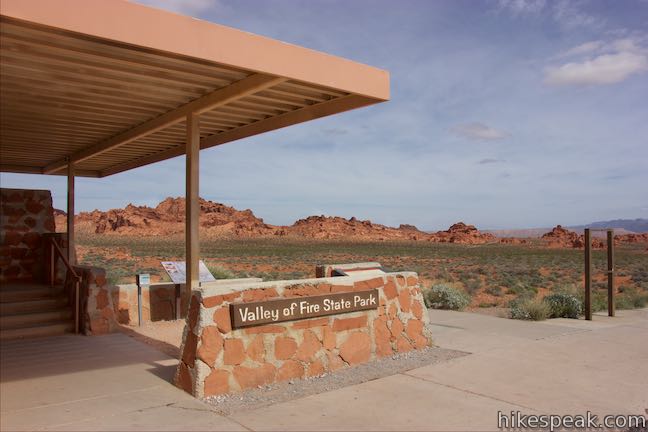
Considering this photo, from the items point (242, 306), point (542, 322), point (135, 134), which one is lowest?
point (542, 322)

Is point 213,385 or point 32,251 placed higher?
point 32,251

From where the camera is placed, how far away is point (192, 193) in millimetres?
8047

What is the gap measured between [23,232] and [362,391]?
9.38 meters

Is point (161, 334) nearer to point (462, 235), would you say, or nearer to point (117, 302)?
point (117, 302)

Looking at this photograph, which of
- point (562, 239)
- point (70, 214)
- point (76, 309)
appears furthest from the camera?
point (562, 239)

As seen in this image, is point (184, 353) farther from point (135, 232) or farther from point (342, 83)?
point (135, 232)

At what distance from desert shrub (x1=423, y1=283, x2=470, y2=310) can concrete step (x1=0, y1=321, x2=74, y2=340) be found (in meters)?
8.26

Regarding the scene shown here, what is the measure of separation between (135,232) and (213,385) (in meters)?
91.1

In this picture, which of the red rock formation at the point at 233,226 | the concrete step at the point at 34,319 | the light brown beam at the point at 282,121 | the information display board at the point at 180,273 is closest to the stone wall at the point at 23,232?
the concrete step at the point at 34,319

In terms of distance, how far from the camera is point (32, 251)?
1234 cm

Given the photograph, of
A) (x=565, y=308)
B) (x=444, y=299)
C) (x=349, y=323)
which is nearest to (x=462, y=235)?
(x=444, y=299)

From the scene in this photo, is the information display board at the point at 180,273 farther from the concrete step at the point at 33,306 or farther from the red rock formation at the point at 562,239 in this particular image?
the red rock formation at the point at 562,239

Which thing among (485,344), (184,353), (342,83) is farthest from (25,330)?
(485,344)

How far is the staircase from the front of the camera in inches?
360
